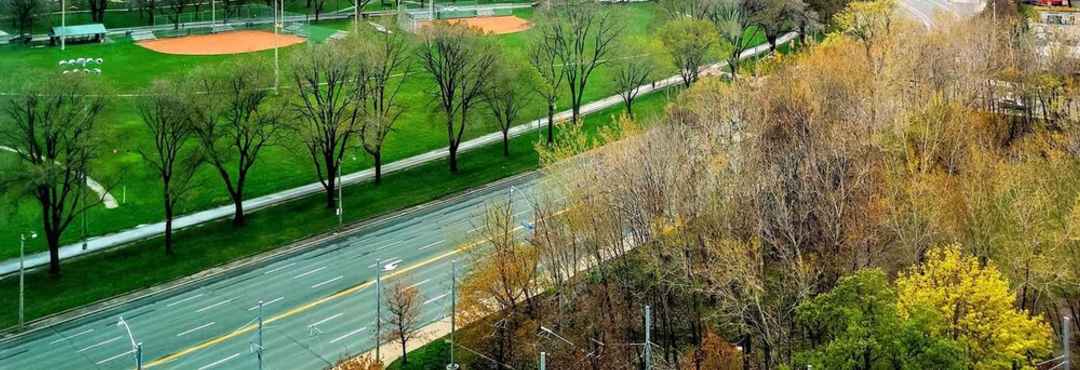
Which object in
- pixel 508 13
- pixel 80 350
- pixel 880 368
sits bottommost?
pixel 80 350

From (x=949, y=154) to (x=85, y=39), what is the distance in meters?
118

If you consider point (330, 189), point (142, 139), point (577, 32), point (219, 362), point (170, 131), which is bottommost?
point (219, 362)

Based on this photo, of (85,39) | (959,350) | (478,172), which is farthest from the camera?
(85,39)

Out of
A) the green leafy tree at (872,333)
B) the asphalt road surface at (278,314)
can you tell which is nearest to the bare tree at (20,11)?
the asphalt road surface at (278,314)

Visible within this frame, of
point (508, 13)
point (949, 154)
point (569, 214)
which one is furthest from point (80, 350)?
point (508, 13)

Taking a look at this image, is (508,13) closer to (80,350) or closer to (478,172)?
(478,172)

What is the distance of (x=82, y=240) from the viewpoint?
89.9 m

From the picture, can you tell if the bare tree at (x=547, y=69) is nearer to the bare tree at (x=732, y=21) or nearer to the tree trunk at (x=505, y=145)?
the tree trunk at (x=505, y=145)

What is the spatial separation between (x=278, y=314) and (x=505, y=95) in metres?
41.6

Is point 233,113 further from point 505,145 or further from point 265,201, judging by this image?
point 505,145

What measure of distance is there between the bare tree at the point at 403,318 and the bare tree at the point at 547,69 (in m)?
46.7

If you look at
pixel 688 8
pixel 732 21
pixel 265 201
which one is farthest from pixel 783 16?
pixel 265 201

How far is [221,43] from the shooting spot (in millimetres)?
Answer: 150250

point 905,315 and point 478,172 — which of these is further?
point 478,172
